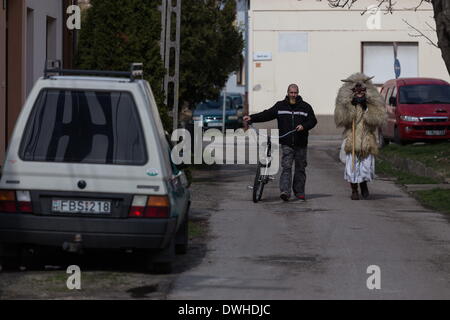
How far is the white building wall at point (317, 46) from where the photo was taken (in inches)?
1748

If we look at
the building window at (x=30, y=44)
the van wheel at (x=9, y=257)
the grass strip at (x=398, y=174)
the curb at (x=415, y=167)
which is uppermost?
the building window at (x=30, y=44)

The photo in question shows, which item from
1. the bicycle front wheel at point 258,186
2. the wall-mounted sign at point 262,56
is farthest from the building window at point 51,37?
the wall-mounted sign at point 262,56

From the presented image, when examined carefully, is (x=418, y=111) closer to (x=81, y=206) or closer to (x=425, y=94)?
(x=425, y=94)

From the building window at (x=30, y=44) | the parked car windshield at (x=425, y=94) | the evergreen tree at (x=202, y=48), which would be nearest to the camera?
the building window at (x=30, y=44)

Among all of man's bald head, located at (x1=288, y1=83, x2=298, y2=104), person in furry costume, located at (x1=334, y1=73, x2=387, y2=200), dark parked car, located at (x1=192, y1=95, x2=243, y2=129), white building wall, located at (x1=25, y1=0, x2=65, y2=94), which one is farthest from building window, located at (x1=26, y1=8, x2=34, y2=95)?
dark parked car, located at (x1=192, y1=95, x2=243, y2=129)

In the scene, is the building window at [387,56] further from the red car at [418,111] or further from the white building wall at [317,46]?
the red car at [418,111]

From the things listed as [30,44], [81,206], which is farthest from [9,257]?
[30,44]

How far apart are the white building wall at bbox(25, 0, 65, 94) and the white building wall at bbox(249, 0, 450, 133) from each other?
75.0 ft

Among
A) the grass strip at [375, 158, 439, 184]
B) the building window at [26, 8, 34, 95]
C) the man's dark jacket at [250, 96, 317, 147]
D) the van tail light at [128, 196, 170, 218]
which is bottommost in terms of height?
the grass strip at [375, 158, 439, 184]

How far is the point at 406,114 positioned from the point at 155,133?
774 inches

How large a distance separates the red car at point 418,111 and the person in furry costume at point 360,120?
11.1 metres

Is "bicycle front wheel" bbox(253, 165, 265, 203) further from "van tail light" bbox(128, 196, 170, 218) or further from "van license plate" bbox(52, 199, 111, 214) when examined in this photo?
"van license plate" bbox(52, 199, 111, 214)

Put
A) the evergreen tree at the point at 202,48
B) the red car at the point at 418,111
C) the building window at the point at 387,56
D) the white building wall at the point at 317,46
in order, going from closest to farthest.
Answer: the red car at the point at 418,111 < the evergreen tree at the point at 202,48 < the white building wall at the point at 317,46 < the building window at the point at 387,56

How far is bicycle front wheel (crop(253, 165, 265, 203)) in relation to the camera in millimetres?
17406
